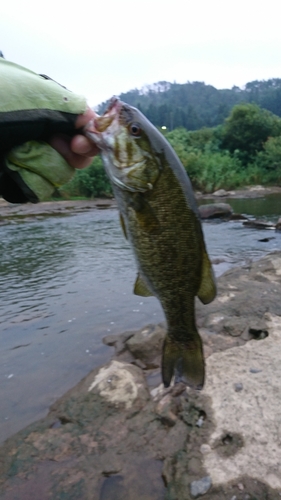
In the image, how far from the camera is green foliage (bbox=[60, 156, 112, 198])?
33.7 metres

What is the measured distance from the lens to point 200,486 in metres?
3.40

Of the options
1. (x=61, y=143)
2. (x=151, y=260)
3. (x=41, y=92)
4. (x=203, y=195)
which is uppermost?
(x=41, y=92)

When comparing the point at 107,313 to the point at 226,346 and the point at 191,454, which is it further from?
the point at 191,454

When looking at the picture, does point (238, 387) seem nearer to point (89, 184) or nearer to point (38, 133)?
point (38, 133)

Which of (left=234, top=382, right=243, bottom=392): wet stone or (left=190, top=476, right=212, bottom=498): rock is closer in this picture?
(left=190, top=476, right=212, bottom=498): rock

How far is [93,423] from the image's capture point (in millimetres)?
4516

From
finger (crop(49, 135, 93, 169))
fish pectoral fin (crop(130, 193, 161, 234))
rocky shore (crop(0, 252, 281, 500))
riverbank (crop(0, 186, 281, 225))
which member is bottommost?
riverbank (crop(0, 186, 281, 225))

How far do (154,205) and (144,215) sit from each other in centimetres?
9

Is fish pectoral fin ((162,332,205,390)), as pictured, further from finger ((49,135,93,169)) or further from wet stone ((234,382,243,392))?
wet stone ((234,382,243,392))

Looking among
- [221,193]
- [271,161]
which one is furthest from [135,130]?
[271,161]

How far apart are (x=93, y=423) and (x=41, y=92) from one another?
361 cm

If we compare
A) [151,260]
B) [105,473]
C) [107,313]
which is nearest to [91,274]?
[107,313]

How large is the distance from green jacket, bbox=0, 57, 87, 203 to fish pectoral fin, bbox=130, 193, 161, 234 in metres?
0.57

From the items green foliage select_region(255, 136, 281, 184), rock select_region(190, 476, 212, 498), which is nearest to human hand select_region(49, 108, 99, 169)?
rock select_region(190, 476, 212, 498)
